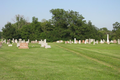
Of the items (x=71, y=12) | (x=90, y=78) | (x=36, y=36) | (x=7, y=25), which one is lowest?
(x=90, y=78)

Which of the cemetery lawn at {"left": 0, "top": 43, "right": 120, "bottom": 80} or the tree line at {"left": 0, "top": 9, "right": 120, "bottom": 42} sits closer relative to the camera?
the cemetery lawn at {"left": 0, "top": 43, "right": 120, "bottom": 80}

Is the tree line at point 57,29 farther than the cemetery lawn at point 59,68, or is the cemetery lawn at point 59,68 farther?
the tree line at point 57,29

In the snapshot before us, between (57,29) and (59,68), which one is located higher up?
(57,29)

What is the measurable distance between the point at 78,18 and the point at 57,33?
12.0 metres

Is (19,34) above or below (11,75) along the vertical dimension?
Result: above

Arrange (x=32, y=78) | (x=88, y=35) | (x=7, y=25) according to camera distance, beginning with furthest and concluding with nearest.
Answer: (x=88, y=35)
(x=7, y=25)
(x=32, y=78)

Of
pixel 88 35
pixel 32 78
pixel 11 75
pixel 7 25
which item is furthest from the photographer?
pixel 88 35

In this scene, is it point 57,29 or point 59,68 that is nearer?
point 59,68

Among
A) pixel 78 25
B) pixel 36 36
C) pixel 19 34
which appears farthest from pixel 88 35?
pixel 19 34

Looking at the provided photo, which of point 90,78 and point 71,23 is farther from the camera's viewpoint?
point 71,23

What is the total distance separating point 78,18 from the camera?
6712cm

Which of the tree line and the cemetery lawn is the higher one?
the tree line

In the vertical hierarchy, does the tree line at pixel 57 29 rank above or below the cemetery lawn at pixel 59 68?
above

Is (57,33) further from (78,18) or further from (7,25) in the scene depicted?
(7,25)
